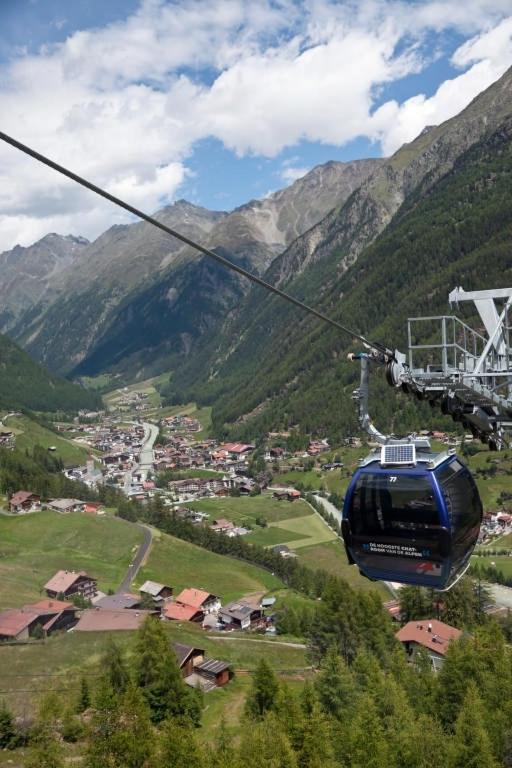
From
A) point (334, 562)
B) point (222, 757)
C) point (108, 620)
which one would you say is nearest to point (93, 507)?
point (334, 562)

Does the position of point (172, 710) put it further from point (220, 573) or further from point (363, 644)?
point (220, 573)

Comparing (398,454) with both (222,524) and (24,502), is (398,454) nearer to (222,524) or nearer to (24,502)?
(24,502)

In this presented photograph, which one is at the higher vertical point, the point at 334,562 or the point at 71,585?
the point at 71,585

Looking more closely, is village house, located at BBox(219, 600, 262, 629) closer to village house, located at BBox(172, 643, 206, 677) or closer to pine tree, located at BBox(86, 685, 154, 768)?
village house, located at BBox(172, 643, 206, 677)

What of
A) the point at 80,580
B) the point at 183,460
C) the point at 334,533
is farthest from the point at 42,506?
the point at 183,460

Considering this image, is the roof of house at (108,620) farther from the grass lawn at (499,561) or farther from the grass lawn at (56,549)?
the grass lawn at (499,561)

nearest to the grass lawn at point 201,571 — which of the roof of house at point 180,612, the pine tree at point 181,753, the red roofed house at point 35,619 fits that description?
the roof of house at point 180,612
